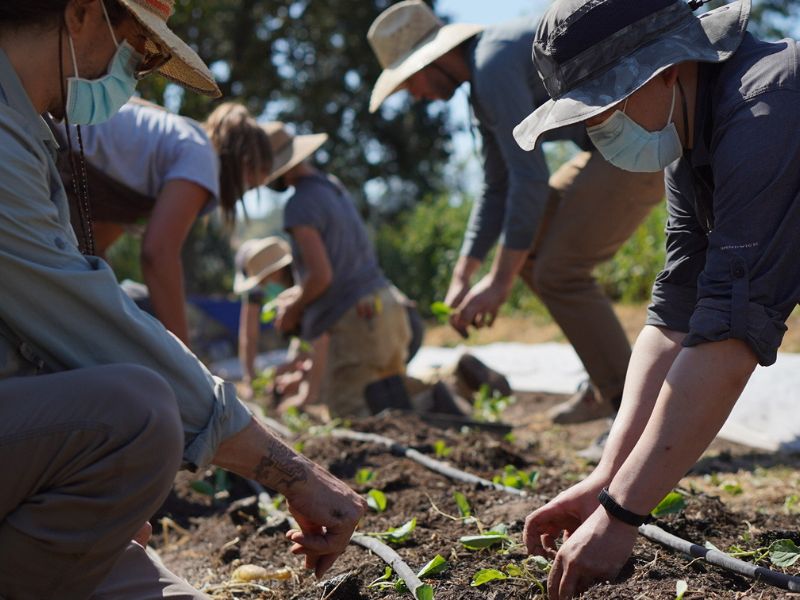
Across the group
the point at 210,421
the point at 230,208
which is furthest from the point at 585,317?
the point at 210,421

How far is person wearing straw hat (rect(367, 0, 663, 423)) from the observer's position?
3930 millimetres

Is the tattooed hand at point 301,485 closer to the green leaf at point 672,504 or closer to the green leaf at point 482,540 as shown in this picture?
the green leaf at point 482,540

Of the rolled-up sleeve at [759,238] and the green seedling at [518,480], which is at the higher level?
the rolled-up sleeve at [759,238]

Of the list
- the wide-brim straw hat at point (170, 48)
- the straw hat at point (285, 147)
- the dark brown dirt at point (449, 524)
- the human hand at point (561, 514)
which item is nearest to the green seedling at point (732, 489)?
the dark brown dirt at point (449, 524)

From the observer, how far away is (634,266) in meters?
10.4

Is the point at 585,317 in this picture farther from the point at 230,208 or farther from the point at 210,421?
the point at 210,421

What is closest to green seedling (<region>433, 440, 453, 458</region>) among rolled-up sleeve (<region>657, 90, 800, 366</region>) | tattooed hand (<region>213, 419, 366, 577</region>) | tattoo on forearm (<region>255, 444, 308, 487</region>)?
tattooed hand (<region>213, 419, 366, 577</region>)

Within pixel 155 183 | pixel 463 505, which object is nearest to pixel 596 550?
pixel 463 505

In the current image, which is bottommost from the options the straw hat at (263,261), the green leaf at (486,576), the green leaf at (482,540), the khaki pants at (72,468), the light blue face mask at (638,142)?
the straw hat at (263,261)

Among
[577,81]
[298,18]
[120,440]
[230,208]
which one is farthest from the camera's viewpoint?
[298,18]

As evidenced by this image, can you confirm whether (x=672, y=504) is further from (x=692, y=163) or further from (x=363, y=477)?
(x=363, y=477)

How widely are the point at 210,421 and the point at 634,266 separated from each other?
8.97 m

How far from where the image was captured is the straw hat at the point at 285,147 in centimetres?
562

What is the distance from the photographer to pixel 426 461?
362cm
